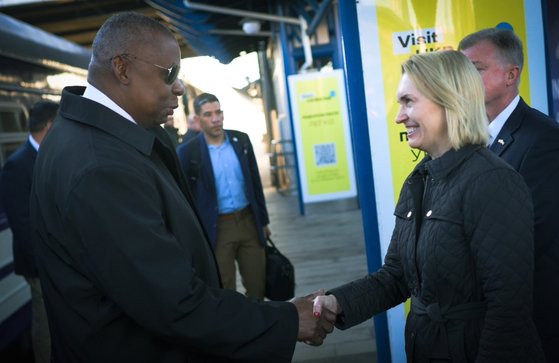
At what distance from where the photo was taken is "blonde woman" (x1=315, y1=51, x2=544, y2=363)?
1609 mm

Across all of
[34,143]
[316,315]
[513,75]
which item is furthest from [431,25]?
[34,143]

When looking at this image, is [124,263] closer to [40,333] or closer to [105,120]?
[105,120]

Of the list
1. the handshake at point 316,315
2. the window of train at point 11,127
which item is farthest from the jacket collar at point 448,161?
the window of train at point 11,127

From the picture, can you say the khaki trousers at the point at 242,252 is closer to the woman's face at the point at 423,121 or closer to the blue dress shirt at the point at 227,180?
the blue dress shirt at the point at 227,180

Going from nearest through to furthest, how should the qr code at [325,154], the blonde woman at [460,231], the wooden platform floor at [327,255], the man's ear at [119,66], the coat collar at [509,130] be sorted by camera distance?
1. the blonde woman at [460,231]
2. the man's ear at [119,66]
3. the coat collar at [509,130]
4. the wooden platform floor at [327,255]
5. the qr code at [325,154]

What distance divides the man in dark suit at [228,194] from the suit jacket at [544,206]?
2688 millimetres

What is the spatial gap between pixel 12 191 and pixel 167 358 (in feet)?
8.75

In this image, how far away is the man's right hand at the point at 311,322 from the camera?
1885 millimetres

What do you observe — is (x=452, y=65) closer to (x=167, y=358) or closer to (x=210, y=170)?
(x=167, y=358)

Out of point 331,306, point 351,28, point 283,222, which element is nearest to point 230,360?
point 331,306

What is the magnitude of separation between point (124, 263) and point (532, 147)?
5.34ft

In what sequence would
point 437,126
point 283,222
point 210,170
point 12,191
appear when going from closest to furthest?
point 437,126, point 12,191, point 210,170, point 283,222

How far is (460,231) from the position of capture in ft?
5.60

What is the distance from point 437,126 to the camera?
1854 mm
